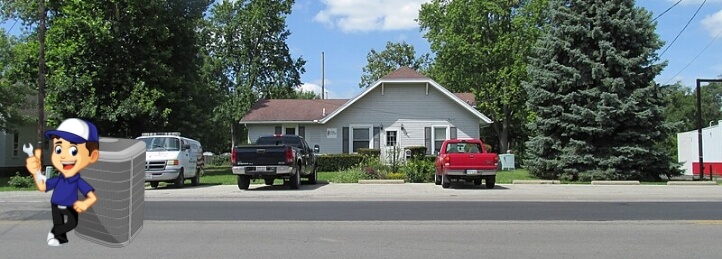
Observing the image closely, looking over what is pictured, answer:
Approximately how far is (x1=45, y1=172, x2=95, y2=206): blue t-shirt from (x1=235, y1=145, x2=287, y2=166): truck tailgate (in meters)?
15.4

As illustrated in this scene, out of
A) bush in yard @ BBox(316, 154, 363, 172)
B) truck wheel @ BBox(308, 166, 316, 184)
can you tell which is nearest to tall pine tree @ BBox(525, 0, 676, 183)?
bush in yard @ BBox(316, 154, 363, 172)

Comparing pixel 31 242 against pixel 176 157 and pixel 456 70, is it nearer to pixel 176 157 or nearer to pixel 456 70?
pixel 176 157

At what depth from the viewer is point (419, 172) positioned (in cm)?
2294

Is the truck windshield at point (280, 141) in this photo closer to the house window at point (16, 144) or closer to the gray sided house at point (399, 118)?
the gray sided house at point (399, 118)

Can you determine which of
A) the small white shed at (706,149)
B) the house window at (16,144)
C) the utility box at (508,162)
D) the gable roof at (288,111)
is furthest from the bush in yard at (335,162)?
the small white shed at (706,149)

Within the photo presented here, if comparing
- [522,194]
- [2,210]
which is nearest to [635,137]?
[522,194]

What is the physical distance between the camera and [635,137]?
83.3 ft

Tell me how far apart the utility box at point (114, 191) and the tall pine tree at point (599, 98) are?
2464cm

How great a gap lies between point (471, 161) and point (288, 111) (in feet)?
65.7

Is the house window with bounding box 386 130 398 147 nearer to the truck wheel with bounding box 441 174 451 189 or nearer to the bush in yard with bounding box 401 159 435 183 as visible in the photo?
the bush in yard with bounding box 401 159 435 183

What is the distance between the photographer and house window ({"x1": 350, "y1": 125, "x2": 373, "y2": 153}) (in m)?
35.2

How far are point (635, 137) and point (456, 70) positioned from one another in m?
22.7

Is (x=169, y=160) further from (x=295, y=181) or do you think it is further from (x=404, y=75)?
(x=404, y=75)

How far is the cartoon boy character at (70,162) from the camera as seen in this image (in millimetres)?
2398
